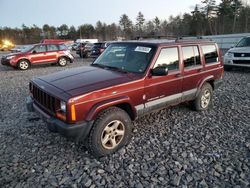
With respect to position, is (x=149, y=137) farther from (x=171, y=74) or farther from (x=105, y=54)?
(x=105, y=54)

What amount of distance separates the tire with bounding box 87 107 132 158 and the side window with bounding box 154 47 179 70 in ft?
3.97

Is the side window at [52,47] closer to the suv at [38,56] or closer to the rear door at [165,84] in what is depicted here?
the suv at [38,56]

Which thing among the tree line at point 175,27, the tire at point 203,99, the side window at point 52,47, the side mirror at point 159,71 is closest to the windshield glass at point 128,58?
the side mirror at point 159,71

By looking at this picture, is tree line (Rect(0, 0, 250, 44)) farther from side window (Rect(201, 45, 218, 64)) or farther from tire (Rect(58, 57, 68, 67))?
side window (Rect(201, 45, 218, 64))

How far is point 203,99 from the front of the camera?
5508mm

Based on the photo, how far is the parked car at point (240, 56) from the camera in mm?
10113

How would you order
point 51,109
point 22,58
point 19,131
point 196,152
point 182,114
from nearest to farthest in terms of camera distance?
point 51,109, point 196,152, point 19,131, point 182,114, point 22,58

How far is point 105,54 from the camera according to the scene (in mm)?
4902

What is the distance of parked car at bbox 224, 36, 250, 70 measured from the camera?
10.1m

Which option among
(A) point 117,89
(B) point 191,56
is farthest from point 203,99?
(A) point 117,89

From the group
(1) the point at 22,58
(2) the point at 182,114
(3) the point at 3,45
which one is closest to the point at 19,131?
(2) the point at 182,114

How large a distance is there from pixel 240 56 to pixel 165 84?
25.8 ft

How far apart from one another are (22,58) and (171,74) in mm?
11885

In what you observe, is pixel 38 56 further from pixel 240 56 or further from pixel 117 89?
pixel 117 89
